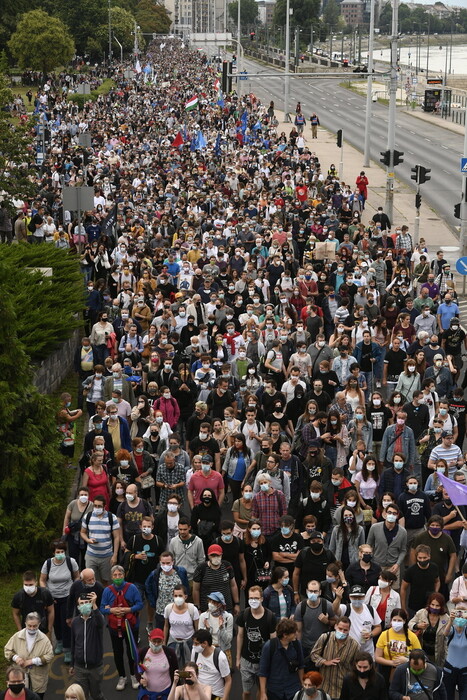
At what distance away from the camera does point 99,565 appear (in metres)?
14.8

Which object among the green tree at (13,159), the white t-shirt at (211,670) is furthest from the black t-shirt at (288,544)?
the green tree at (13,159)

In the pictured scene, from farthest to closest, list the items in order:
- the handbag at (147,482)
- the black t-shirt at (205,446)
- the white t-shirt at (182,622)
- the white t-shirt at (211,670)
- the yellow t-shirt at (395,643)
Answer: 1. the black t-shirt at (205,446)
2. the handbag at (147,482)
3. the white t-shirt at (182,622)
4. the yellow t-shirt at (395,643)
5. the white t-shirt at (211,670)

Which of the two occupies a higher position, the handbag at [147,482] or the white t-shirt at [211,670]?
the white t-shirt at [211,670]

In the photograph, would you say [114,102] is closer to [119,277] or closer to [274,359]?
[119,277]

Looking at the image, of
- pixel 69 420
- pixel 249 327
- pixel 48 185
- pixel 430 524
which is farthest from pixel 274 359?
pixel 48 185

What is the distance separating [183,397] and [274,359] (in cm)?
194

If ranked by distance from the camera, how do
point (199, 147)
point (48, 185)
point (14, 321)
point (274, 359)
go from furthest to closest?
point (199, 147) < point (48, 185) < point (274, 359) < point (14, 321)

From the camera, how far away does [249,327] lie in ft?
71.4

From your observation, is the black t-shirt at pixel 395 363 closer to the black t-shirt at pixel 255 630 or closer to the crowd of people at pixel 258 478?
the crowd of people at pixel 258 478

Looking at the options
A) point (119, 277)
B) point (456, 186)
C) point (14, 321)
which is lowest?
point (456, 186)

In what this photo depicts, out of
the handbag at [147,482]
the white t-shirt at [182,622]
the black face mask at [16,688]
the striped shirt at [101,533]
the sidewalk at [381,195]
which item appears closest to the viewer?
the black face mask at [16,688]

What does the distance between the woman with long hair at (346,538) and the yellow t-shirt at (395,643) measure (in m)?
2.13

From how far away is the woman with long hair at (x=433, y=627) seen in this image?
12.5 metres

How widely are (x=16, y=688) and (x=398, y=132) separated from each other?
70.0 metres
